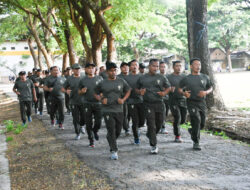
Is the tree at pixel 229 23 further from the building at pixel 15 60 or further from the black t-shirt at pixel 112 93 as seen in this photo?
the black t-shirt at pixel 112 93

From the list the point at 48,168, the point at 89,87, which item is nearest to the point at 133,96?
the point at 89,87

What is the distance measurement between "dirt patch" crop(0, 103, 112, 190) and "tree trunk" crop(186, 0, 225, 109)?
526 centimetres

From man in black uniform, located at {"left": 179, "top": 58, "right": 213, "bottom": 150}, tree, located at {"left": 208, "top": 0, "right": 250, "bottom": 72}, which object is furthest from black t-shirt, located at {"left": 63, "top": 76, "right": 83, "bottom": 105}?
tree, located at {"left": 208, "top": 0, "right": 250, "bottom": 72}

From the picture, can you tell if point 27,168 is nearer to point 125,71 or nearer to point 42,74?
point 125,71

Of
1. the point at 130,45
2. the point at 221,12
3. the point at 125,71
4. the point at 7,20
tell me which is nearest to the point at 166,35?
the point at 130,45

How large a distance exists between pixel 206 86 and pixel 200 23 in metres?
4.02

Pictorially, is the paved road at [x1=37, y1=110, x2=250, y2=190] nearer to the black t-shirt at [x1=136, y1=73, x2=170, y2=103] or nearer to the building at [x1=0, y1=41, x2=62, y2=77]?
the black t-shirt at [x1=136, y1=73, x2=170, y2=103]

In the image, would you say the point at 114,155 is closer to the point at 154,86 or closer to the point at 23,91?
the point at 154,86

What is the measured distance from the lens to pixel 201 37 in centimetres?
994

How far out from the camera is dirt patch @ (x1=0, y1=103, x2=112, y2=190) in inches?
197

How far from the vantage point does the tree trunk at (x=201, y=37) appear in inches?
389

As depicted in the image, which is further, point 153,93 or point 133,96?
point 133,96

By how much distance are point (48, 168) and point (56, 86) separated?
4.50 meters

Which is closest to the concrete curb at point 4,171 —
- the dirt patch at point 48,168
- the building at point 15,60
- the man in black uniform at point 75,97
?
the dirt patch at point 48,168
